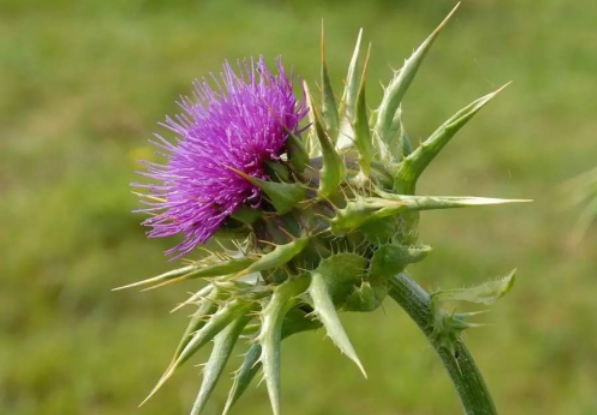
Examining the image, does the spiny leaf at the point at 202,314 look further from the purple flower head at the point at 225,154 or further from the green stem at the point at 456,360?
the green stem at the point at 456,360

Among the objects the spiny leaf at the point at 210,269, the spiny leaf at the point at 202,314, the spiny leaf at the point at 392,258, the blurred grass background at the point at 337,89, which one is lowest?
the spiny leaf at the point at 392,258

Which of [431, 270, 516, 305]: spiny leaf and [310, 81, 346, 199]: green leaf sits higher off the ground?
[310, 81, 346, 199]: green leaf

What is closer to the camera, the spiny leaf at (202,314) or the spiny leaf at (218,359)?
the spiny leaf at (218,359)

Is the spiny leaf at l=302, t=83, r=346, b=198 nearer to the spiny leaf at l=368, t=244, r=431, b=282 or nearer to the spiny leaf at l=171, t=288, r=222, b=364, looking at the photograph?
the spiny leaf at l=368, t=244, r=431, b=282

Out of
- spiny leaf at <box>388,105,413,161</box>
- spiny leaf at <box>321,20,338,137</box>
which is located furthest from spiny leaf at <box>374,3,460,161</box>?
spiny leaf at <box>321,20,338,137</box>

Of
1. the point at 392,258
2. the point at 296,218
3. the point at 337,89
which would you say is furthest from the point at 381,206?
the point at 337,89

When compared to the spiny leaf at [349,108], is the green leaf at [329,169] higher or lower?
lower

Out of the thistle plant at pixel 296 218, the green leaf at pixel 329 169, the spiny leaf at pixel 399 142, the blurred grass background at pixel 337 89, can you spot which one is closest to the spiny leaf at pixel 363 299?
the thistle plant at pixel 296 218

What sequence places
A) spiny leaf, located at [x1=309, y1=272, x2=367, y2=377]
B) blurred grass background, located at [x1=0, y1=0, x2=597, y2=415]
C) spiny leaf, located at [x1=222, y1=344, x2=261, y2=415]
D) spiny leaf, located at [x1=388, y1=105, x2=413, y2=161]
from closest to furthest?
spiny leaf, located at [x1=309, y1=272, x2=367, y2=377] → spiny leaf, located at [x1=222, y1=344, x2=261, y2=415] → spiny leaf, located at [x1=388, y1=105, x2=413, y2=161] → blurred grass background, located at [x1=0, y1=0, x2=597, y2=415]
